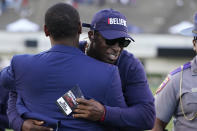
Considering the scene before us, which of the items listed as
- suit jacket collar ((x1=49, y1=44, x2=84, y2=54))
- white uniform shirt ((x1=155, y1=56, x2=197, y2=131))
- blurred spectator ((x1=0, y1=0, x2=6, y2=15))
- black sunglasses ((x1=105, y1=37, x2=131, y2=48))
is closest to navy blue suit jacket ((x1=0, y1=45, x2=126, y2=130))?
suit jacket collar ((x1=49, y1=44, x2=84, y2=54))

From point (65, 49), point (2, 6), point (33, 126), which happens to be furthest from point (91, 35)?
point (2, 6)

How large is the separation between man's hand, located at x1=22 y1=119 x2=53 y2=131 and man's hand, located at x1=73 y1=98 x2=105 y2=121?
18 centimetres

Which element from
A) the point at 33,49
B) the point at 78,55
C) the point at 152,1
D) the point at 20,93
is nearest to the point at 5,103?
the point at 20,93

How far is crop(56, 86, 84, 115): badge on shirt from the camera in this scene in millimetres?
2564

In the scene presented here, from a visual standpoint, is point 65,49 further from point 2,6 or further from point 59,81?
point 2,6

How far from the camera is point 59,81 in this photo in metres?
2.59

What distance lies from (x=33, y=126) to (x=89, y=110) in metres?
0.32

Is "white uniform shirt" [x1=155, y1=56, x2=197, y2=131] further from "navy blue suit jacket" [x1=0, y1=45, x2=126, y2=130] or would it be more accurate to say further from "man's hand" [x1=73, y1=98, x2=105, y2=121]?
"man's hand" [x1=73, y1=98, x2=105, y2=121]

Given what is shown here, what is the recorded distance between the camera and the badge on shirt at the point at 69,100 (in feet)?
8.41

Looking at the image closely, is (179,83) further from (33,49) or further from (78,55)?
(33,49)

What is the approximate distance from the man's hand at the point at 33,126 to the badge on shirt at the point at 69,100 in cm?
14

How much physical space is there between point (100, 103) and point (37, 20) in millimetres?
30663

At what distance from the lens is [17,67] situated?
268 centimetres

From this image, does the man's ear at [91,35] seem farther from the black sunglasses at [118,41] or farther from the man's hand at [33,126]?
the man's hand at [33,126]
